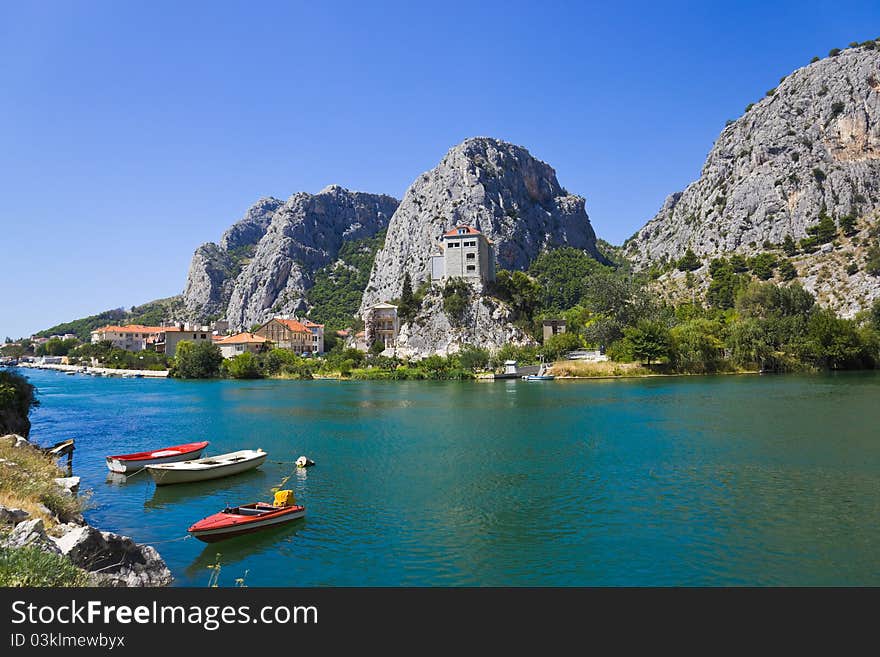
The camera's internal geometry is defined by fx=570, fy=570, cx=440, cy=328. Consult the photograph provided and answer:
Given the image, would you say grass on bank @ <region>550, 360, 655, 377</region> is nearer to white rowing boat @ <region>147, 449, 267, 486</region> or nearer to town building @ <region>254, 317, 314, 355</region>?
white rowing boat @ <region>147, 449, 267, 486</region>

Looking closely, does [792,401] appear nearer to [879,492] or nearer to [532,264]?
[879,492]

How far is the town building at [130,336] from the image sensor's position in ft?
458

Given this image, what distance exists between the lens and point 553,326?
3725 inches

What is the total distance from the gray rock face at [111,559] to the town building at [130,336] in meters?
141

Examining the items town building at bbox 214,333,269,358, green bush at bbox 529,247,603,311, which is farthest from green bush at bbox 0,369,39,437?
green bush at bbox 529,247,603,311

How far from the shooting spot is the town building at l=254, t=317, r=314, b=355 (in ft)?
374

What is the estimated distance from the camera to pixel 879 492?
1873 centimetres

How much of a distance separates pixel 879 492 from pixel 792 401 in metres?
26.3

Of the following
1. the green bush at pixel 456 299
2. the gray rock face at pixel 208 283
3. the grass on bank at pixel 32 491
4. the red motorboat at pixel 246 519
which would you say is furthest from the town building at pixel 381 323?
the gray rock face at pixel 208 283

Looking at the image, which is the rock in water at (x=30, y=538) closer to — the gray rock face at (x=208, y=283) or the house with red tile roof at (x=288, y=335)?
the house with red tile roof at (x=288, y=335)

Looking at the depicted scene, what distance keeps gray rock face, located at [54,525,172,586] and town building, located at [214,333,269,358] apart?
99522mm

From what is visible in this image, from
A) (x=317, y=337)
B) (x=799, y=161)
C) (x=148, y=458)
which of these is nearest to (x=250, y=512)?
(x=148, y=458)

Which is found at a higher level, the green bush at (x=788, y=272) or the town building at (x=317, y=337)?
the green bush at (x=788, y=272)
